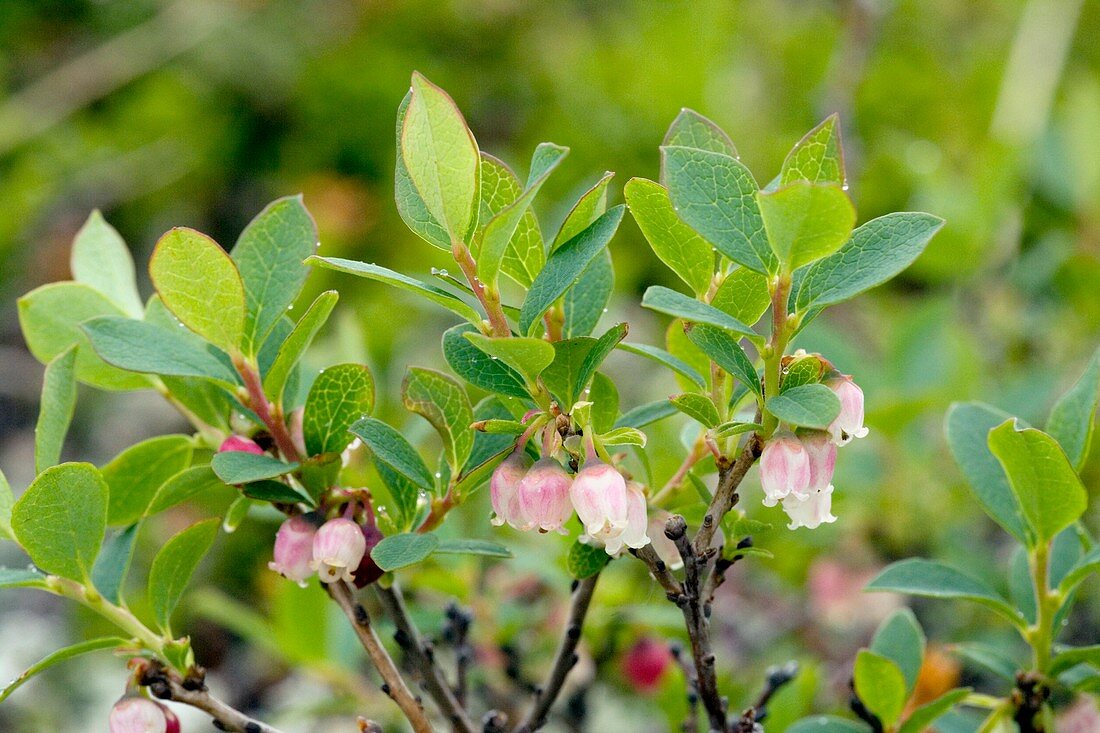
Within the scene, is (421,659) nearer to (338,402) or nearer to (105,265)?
(338,402)

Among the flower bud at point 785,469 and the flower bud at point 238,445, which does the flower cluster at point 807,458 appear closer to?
the flower bud at point 785,469

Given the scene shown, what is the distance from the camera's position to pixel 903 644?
3.05 ft

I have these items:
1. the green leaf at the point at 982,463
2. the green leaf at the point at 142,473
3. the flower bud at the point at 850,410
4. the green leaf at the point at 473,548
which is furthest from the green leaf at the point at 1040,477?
the green leaf at the point at 142,473

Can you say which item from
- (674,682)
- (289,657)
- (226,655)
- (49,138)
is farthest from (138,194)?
(674,682)

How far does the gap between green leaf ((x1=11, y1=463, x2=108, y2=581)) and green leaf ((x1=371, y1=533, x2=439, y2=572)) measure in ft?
0.59

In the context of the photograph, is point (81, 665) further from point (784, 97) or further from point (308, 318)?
point (784, 97)

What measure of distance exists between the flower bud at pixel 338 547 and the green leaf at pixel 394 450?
0.16ft

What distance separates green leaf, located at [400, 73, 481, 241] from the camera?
605mm

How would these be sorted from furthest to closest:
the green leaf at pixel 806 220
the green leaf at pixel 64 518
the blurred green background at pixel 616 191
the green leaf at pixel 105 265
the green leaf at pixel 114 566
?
the blurred green background at pixel 616 191 → the green leaf at pixel 105 265 → the green leaf at pixel 114 566 → the green leaf at pixel 64 518 → the green leaf at pixel 806 220

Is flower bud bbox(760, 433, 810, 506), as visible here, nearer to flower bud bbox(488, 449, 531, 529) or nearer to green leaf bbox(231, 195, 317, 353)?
flower bud bbox(488, 449, 531, 529)

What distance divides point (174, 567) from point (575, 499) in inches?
13.0

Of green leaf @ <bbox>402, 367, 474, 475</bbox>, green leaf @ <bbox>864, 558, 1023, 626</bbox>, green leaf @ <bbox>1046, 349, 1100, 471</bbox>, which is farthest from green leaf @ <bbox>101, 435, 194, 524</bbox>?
green leaf @ <bbox>1046, 349, 1100, 471</bbox>

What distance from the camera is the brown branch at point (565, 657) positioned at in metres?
0.78

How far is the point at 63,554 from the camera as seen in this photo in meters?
0.70
